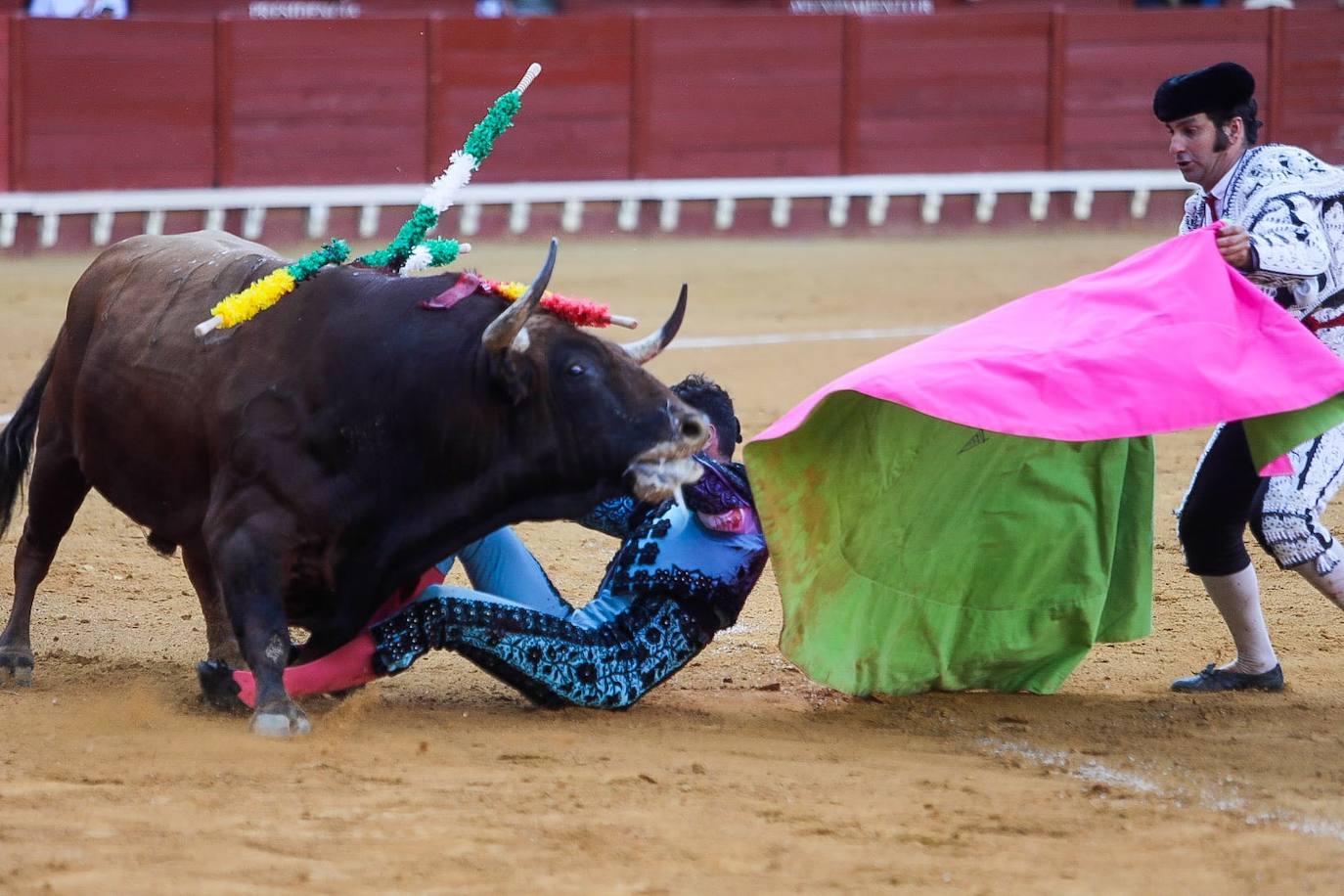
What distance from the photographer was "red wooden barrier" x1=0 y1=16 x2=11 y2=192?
34.0ft

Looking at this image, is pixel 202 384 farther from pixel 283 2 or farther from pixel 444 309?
pixel 283 2

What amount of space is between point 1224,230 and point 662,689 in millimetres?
1395

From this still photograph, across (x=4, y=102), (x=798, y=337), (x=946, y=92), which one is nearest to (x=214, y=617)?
(x=798, y=337)

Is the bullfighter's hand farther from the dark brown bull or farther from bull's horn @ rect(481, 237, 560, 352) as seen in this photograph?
bull's horn @ rect(481, 237, 560, 352)

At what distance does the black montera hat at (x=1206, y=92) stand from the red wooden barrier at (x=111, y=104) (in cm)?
839

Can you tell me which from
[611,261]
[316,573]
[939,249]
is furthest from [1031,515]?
[939,249]

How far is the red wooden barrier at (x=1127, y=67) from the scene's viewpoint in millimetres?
12914

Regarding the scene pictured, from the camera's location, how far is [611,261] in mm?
10938

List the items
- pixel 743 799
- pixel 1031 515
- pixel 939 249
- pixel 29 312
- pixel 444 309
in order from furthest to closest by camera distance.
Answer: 1. pixel 939 249
2. pixel 29 312
3. pixel 1031 515
4. pixel 444 309
5. pixel 743 799

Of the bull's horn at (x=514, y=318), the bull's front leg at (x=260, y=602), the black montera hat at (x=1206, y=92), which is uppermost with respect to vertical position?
the black montera hat at (x=1206, y=92)

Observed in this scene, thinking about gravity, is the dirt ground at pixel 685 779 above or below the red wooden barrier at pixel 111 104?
below

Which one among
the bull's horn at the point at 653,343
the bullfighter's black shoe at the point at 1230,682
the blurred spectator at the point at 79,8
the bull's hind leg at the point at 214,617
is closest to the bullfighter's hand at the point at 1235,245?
the bullfighter's black shoe at the point at 1230,682

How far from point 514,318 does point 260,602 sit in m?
0.66

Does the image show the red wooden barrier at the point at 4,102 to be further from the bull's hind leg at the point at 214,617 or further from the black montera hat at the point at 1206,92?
the black montera hat at the point at 1206,92
